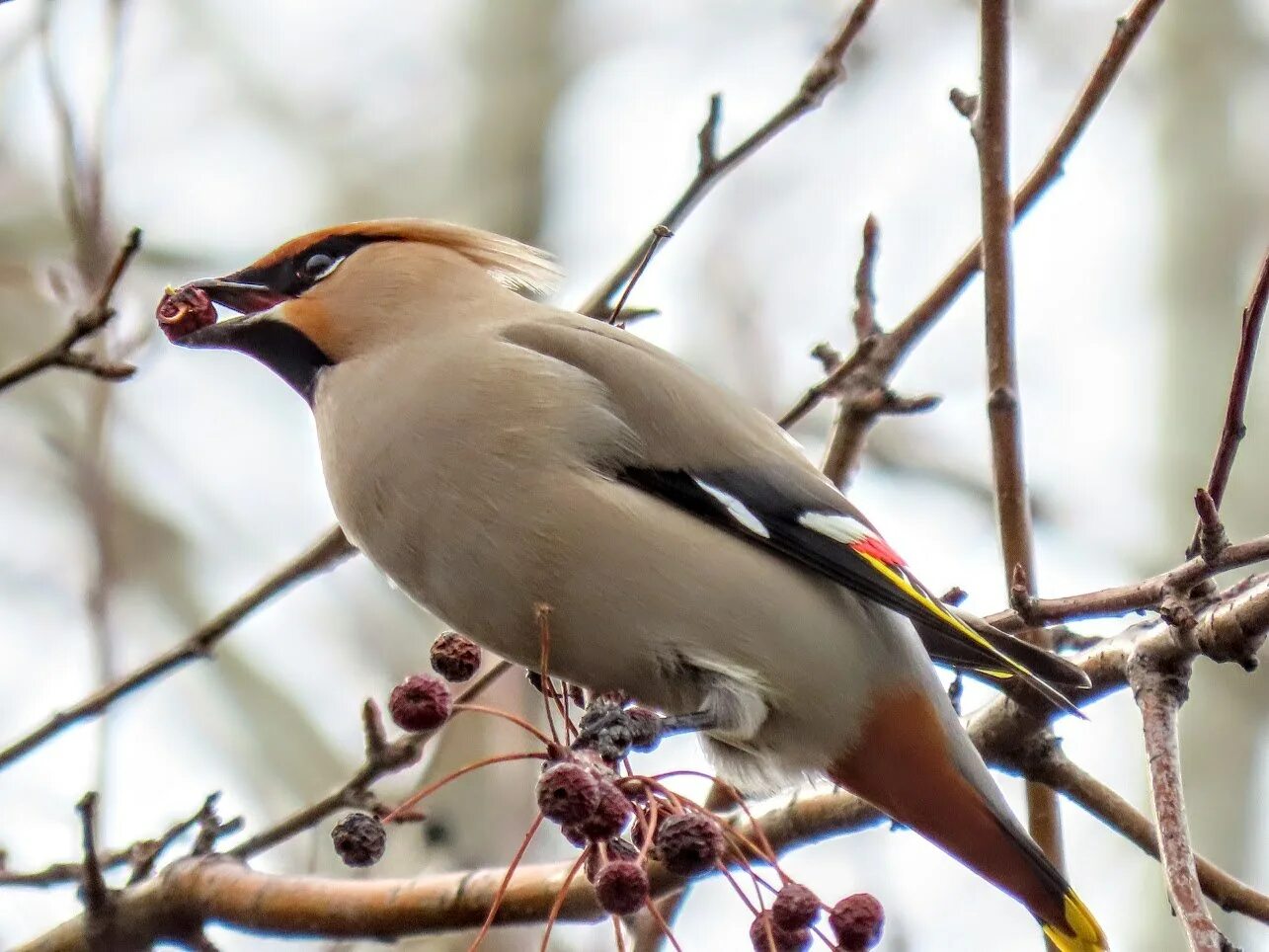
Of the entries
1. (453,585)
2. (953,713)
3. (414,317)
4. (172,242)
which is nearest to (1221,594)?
(953,713)

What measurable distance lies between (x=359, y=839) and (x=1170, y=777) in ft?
3.62

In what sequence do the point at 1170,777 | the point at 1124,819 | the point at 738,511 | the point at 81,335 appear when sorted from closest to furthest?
1. the point at 1170,777
2. the point at 81,335
3. the point at 1124,819
4. the point at 738,511

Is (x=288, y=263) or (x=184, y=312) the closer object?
(x=184, y=312)

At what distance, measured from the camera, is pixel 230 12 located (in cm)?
1041

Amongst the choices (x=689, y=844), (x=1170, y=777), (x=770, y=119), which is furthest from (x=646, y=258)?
(x=1170, y=777)

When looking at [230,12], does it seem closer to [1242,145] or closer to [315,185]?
[315,185]

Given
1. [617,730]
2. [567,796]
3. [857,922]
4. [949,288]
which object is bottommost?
[567,796]

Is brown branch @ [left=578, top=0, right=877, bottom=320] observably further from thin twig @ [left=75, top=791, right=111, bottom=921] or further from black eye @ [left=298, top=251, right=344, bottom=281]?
thin twig @ [left=75, top=791, right=111, bottom=921]

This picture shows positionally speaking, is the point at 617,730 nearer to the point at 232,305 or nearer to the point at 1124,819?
the point at 1124,819

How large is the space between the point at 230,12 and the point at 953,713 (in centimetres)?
857

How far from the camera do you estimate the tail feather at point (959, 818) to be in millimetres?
2953

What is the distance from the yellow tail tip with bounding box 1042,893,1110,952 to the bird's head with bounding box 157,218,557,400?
5.45 feet

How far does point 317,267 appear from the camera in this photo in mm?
3660

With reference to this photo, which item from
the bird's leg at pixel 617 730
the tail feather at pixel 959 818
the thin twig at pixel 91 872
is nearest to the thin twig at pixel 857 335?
the tail feather at pixel 959 818
